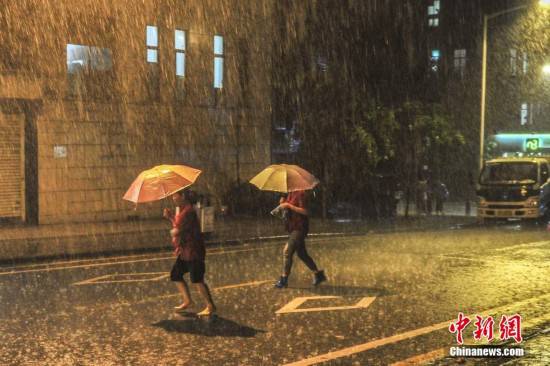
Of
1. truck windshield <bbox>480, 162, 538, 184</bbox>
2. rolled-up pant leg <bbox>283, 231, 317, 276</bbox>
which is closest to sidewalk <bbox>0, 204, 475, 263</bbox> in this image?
truck windshield <bbox>480, 162, 538, 184</bbox>

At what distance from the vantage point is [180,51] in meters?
25.1

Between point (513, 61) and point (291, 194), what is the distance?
40.9 m

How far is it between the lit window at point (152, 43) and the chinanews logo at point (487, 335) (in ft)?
57.5

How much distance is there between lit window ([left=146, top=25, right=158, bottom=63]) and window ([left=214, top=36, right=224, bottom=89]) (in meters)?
2.64

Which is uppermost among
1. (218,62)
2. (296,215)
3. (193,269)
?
(218,62)

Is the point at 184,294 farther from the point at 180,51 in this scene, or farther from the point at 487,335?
the point at 180,51

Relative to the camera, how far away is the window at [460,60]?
49.8m

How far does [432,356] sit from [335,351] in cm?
95

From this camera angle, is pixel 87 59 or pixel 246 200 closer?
pixel 87 59

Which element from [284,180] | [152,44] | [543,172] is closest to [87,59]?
[152,44]

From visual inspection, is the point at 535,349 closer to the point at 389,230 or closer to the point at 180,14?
the point at 389,230

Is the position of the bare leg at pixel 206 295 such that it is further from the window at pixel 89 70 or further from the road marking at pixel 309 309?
the window at pixel 89 70

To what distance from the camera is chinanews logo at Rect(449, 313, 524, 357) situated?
698cm

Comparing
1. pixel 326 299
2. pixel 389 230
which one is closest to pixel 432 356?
pixel 326 299
